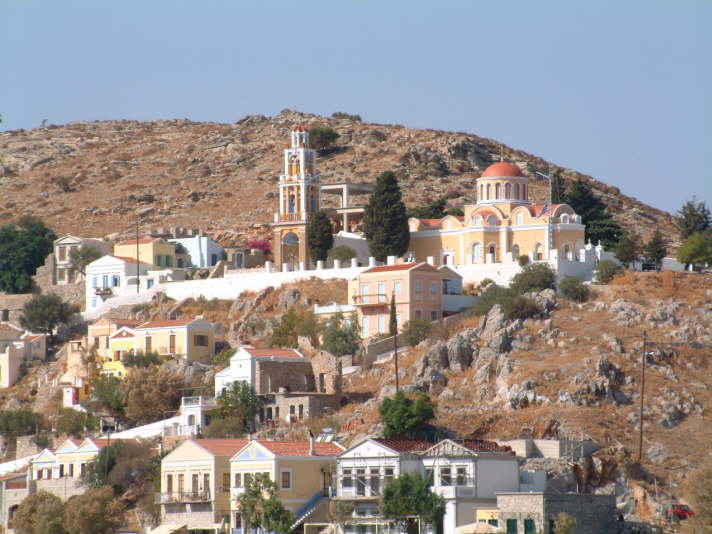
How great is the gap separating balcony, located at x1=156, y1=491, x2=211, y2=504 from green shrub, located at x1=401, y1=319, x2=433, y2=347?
60.1ft

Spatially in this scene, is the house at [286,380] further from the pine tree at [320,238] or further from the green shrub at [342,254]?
the pine tree at [320,238]

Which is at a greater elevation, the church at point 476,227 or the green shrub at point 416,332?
the church at point 476,227

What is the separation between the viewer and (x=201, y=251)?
371 feet

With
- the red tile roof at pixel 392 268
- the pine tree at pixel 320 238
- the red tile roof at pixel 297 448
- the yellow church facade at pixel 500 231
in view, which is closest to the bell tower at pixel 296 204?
the pine tree at pixel 320 238

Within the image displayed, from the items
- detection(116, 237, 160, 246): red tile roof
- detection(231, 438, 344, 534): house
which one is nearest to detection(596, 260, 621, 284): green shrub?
detection(231, 438, 344, 534): house

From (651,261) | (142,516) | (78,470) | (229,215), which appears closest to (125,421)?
(78,470)

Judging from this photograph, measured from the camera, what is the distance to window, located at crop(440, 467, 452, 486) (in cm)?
6575

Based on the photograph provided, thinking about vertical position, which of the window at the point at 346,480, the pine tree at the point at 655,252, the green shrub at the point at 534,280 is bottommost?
the window at the point at 346,480

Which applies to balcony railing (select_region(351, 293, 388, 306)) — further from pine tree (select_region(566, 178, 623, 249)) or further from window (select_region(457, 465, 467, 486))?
window (select_region(457, 465, 467, 486))

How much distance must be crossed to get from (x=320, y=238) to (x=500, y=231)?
11381 millimetres

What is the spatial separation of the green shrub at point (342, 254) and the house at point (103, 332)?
12972mm

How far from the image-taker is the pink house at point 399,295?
90562mm

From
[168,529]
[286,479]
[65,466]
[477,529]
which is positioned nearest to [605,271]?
[286,479]

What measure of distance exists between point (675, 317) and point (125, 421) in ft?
98.8
